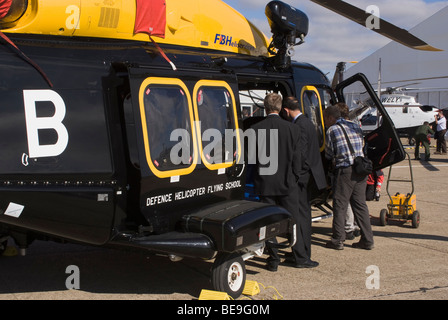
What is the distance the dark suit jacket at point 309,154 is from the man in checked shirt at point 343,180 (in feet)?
1.84

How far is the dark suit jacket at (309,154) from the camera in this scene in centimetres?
543

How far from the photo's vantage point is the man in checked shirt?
20.1 ft

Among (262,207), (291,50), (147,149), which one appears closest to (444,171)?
(291,50)

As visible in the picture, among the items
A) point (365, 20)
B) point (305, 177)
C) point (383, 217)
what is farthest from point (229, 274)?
point (383, 217)

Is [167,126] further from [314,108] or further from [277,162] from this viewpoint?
[314,108]

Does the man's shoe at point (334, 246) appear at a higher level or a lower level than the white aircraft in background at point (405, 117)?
lower

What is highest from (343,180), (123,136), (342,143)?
(123,136)

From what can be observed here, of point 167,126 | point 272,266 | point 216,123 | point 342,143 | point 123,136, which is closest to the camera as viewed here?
point 123,136

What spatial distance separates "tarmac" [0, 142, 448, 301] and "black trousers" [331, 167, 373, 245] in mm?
213

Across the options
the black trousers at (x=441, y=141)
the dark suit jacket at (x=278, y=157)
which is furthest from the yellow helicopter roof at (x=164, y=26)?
the black trousers at (x=441, y=141)

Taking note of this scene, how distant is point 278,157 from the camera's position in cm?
521

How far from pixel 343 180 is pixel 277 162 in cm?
130

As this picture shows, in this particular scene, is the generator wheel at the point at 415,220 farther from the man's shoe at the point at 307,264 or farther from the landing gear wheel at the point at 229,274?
the landing gear wheel at the point at 229,274

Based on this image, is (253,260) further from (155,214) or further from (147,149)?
(147,149)
